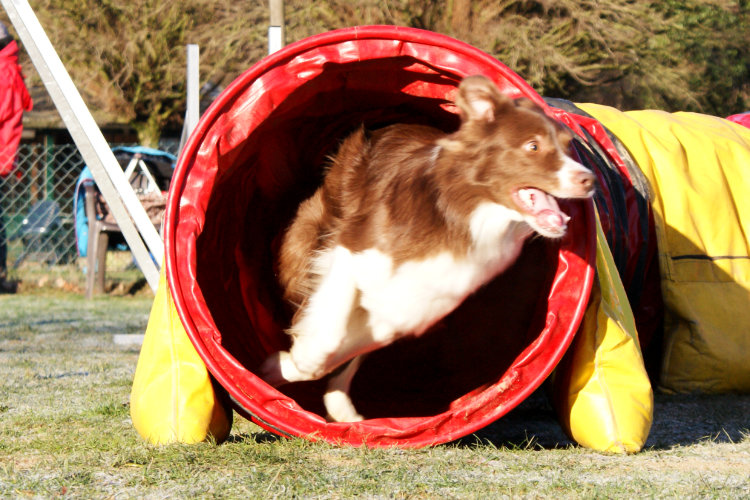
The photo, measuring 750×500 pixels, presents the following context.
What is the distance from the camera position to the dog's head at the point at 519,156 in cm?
322

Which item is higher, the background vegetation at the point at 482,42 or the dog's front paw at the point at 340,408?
the background vegetation at the point at 482,42

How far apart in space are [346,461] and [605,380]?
1079 mm

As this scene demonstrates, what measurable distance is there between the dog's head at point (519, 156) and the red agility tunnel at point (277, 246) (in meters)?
0.20

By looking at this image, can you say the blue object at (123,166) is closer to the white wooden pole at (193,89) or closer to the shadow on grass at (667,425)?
the white wooden pole at (193,89)

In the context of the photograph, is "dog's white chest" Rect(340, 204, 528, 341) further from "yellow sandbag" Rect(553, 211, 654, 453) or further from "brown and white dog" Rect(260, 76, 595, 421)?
"yellow sandbag" Rect(553, 211, 654, 453)

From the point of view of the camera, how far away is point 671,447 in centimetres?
361

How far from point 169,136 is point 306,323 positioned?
15.1 meters

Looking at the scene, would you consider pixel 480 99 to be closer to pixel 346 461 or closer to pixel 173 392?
pixel 346 461

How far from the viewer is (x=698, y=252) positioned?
5.07 m

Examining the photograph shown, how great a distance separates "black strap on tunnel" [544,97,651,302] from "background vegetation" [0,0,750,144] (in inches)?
293

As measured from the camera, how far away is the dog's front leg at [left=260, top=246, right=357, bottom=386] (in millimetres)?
3703

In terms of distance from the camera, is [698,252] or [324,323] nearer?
[324,323]

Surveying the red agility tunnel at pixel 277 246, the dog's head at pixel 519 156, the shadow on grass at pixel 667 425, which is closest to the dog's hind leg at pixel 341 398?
the red agility tunnel at pixel 277 246

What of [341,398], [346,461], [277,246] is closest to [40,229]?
[277,246]
